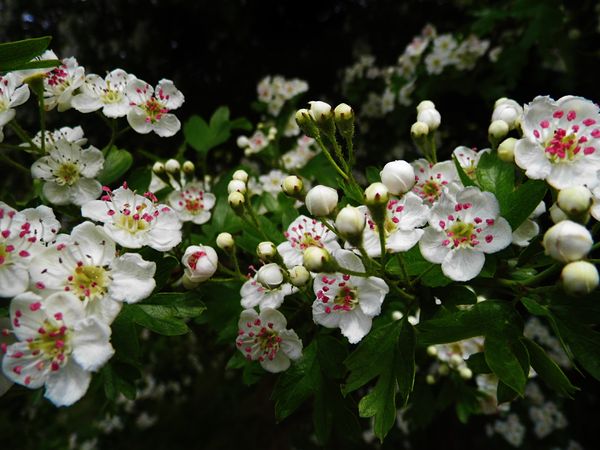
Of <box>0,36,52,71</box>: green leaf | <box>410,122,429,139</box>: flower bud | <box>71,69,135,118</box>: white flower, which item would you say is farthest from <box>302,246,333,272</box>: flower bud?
<box>71,69,135,118</box>: white flower

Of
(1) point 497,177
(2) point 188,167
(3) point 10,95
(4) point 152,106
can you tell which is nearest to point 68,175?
(3) point 10,95

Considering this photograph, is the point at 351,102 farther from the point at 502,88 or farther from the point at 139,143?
the point at 139,143

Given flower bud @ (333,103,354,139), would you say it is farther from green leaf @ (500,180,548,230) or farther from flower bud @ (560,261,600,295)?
flower bud @ (560,261,600,295)

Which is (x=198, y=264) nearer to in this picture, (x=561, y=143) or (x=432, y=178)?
(x=432, y=178)

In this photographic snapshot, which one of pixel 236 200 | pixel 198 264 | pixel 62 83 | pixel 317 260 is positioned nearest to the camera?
pixel 317 260

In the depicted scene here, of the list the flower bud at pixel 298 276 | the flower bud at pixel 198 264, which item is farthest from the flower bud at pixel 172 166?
the flower bud at pixel 298 276
